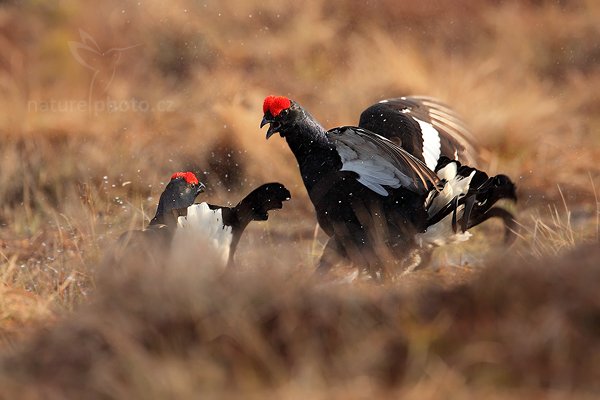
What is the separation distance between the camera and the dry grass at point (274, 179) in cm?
272

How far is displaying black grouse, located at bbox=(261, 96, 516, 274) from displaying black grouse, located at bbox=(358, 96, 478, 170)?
17.0 inches

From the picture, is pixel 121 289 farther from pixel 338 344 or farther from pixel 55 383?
pixel 338 344

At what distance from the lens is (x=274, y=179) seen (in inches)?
313

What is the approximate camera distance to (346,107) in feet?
28.7

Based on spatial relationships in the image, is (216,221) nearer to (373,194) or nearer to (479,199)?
(373,194)

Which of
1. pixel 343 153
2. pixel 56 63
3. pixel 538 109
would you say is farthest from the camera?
pixel 56 63

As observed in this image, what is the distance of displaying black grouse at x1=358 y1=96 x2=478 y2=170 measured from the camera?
18.1 ft

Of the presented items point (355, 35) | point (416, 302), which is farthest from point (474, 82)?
point (416, 302)

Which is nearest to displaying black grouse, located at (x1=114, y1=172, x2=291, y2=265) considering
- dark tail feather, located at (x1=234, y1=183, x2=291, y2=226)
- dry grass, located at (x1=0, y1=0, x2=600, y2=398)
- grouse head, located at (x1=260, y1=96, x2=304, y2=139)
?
dark tail feather, located at (x1=234, y1=183, x2=291, y2=226)

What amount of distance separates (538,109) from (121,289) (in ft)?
19.6

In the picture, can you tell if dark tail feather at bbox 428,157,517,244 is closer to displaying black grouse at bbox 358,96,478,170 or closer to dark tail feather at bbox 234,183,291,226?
displaying black grouse at bbox 358,96,478,170

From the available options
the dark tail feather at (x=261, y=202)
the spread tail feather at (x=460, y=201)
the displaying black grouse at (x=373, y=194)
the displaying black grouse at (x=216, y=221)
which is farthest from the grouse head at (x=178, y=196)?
the spread tail feather at (x=460, y=201)

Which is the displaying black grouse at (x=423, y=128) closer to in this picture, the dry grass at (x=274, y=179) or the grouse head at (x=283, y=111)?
the dry grass at (x=274, y=179)

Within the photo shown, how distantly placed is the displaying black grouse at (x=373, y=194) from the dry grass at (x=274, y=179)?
0.23 m
